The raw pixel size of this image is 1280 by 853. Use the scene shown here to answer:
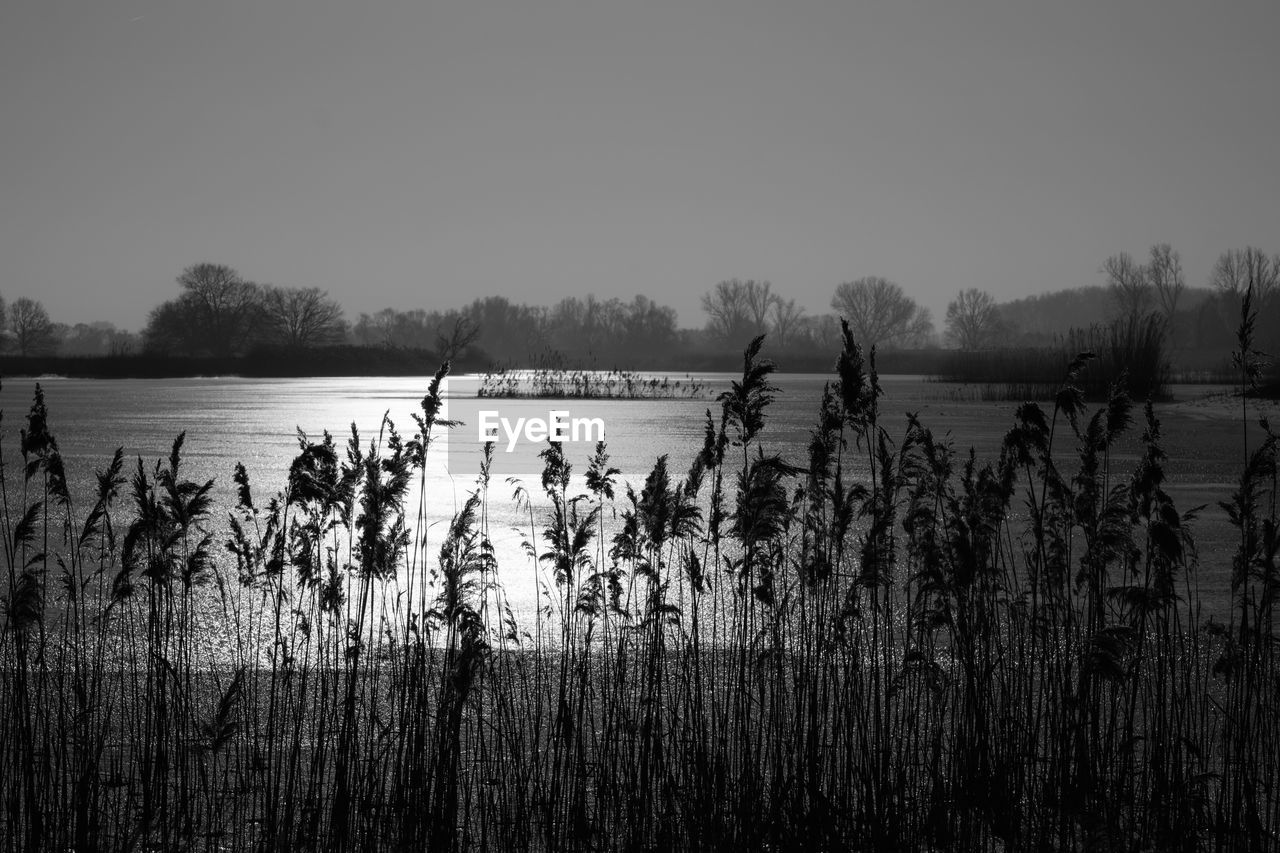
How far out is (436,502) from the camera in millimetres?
12195

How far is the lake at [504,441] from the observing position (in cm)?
1162

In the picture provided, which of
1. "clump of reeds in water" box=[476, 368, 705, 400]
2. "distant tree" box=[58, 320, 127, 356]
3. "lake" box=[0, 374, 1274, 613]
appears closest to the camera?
"lake" box=[0, 374, 1274, 613]

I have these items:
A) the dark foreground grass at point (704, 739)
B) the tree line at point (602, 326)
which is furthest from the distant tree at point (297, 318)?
the dark foreground grass at point (704, 739)

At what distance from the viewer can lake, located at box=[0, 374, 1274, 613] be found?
11617mm

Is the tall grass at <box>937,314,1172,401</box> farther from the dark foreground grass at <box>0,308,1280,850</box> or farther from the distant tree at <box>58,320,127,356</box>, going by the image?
the distant tree at <box>58,320,127,356</box>

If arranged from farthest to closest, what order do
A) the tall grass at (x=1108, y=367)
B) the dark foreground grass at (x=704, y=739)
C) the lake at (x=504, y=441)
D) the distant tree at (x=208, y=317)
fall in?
the distant tree at (x=208, y=317), the tall grass at (x=1108, y=367), the lake at (x=504, y=441), the dark foreground grass at (x=704, y=739)

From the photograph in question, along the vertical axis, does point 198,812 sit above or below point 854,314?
below

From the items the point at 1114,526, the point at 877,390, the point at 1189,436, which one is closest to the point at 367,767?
the point at 877,390

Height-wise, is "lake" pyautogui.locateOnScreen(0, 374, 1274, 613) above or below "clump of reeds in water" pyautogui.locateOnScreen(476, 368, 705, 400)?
below

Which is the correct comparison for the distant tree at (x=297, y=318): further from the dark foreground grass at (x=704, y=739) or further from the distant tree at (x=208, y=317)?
the dark foreground grass at (x=704, y=739)

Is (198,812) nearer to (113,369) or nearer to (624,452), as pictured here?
(624,452)

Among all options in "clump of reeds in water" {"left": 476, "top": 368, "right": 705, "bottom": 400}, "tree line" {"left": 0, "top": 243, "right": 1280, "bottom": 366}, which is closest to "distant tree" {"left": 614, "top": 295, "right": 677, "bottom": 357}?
"tree line" {"left": 0, "top": 243, "right": 1280, "bottom": 366}

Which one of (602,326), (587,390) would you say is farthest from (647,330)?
(587,390)

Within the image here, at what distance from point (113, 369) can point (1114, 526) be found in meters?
65.1
